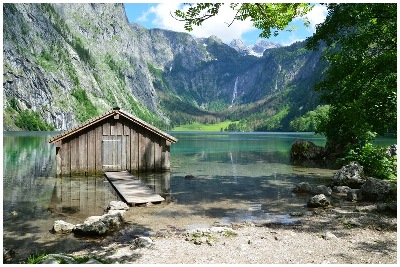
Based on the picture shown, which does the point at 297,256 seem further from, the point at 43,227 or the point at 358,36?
the point at 358,36

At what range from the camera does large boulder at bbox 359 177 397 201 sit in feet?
58.5

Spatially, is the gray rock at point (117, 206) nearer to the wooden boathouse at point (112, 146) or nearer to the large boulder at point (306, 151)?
the wooden boathouse at point (112, 146)

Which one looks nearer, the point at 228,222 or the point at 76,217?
the point at 228,222

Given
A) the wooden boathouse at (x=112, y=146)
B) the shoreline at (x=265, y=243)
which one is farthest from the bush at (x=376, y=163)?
the wooden boathouse at (x=112, y=146)

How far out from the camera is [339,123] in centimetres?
3500

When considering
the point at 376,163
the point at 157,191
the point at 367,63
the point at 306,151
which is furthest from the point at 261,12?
the point at 306,151

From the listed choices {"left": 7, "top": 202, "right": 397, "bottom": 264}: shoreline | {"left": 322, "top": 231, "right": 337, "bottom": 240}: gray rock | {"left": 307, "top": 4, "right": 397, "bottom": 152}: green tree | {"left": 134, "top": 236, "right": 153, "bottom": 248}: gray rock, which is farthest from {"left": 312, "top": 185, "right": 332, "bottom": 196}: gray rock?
{"left": 134, "top": 236, "right": 153, "bottom": 248}: gray rock

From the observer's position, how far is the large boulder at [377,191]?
703 inches

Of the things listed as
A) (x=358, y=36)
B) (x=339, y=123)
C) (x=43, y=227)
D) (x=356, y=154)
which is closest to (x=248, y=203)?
(x=43, y=227)

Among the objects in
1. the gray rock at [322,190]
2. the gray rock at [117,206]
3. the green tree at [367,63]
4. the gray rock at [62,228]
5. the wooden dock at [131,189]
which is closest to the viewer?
the gray rock at [62,228]

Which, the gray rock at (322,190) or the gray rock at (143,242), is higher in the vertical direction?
the gray rock at (322,190)

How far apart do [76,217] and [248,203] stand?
8.47 meters

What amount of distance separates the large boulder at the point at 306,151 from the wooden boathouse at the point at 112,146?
70.5ft

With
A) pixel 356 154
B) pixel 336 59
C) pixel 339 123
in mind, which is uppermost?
pixel 336 59
